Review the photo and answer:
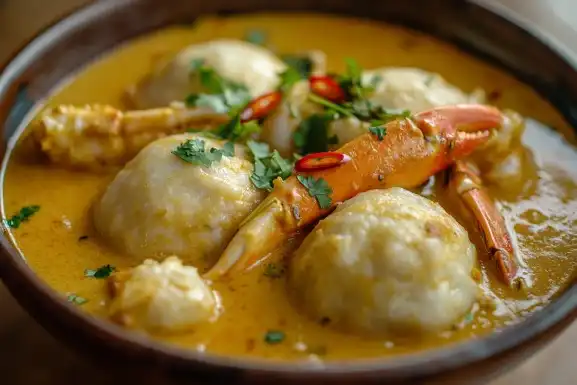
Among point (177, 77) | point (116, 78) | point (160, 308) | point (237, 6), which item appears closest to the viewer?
point (160, 308)

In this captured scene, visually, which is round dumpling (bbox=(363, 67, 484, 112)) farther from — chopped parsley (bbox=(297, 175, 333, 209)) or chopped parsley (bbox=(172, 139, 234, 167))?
chopped parsley (bbox=(172, 139, 234, 167))

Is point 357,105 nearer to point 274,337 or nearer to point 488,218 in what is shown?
point 488,218

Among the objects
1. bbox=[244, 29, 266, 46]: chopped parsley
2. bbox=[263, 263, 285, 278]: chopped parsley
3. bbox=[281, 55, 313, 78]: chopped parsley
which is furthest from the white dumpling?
bbox=[244, 29, 266, 46]: chopped parsley

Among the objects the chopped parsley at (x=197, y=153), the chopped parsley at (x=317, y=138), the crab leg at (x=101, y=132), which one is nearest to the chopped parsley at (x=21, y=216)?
the crab leg at (x=101, y=132)

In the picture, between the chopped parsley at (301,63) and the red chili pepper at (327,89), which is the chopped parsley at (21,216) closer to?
the red chili pepper at (327,89)

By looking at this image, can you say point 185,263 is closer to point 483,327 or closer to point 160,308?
point 160,308

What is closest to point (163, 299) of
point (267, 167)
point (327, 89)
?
point (267, 167)

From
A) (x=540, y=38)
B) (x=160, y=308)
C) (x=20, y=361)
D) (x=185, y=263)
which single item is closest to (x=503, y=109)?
(x=540, y=38)
